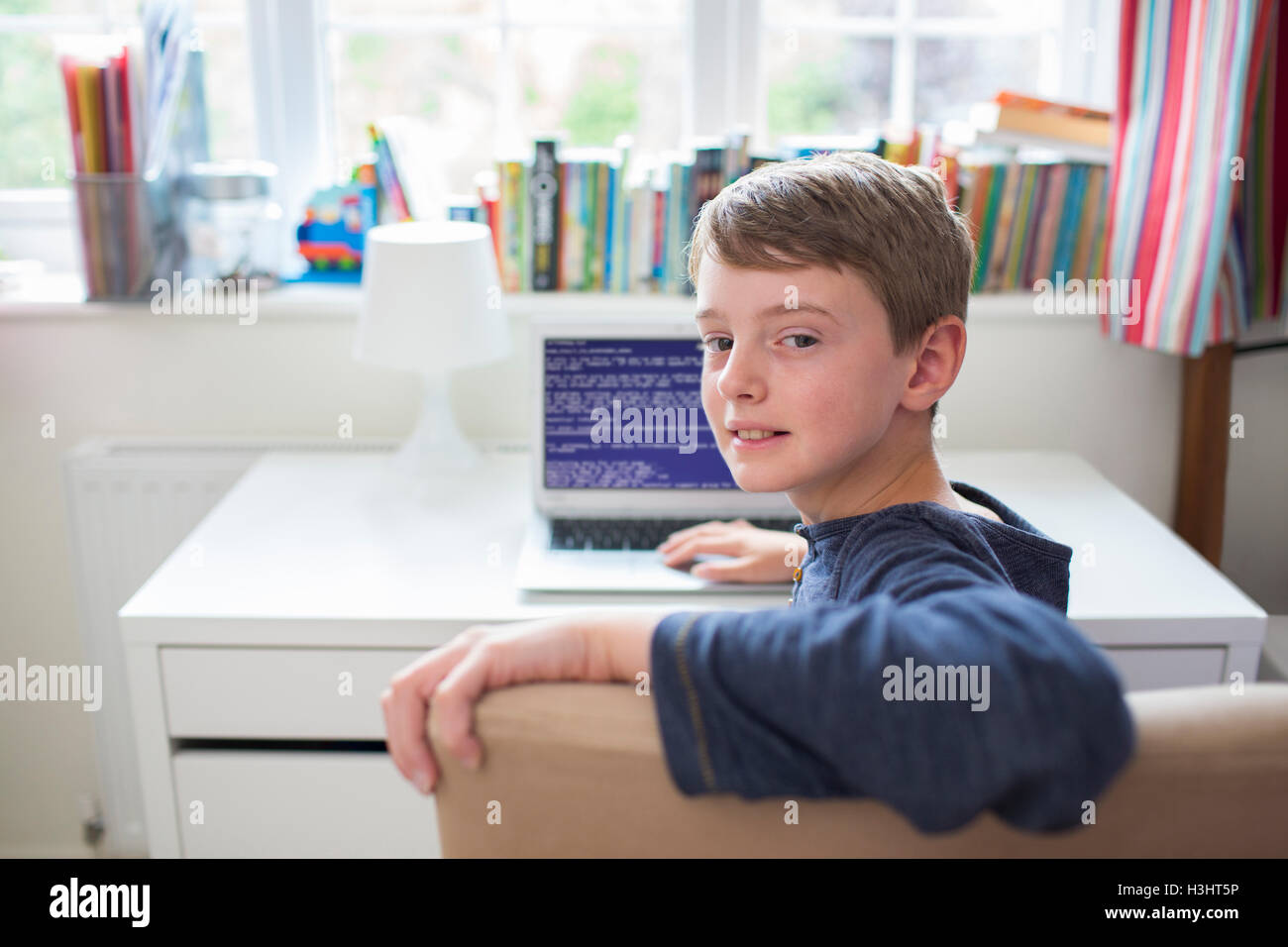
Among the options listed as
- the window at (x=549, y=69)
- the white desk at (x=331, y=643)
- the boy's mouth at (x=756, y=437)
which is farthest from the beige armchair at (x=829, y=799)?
the window at (x=549, y=69)

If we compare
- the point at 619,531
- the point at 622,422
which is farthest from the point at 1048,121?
the point at 619,531

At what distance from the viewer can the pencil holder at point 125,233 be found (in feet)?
5.89

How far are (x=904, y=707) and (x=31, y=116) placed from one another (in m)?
2.00

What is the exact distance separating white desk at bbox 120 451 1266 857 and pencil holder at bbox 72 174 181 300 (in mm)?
548

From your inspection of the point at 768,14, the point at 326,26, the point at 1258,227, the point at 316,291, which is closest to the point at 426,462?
the point at 316,291

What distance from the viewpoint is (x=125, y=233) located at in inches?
71.8

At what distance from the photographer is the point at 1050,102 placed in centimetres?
183

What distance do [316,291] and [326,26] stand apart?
45 centimetres

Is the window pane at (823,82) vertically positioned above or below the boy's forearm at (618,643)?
above

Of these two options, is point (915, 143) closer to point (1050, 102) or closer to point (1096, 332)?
point (1050, 102)

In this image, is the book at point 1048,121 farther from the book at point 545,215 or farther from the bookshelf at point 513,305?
the book at point 545,215

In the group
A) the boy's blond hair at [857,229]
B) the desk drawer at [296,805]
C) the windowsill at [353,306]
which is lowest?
the desk drawer at [296,805]

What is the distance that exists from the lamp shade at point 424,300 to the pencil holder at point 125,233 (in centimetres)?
41

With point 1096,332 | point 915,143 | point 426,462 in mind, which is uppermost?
point 915,143
